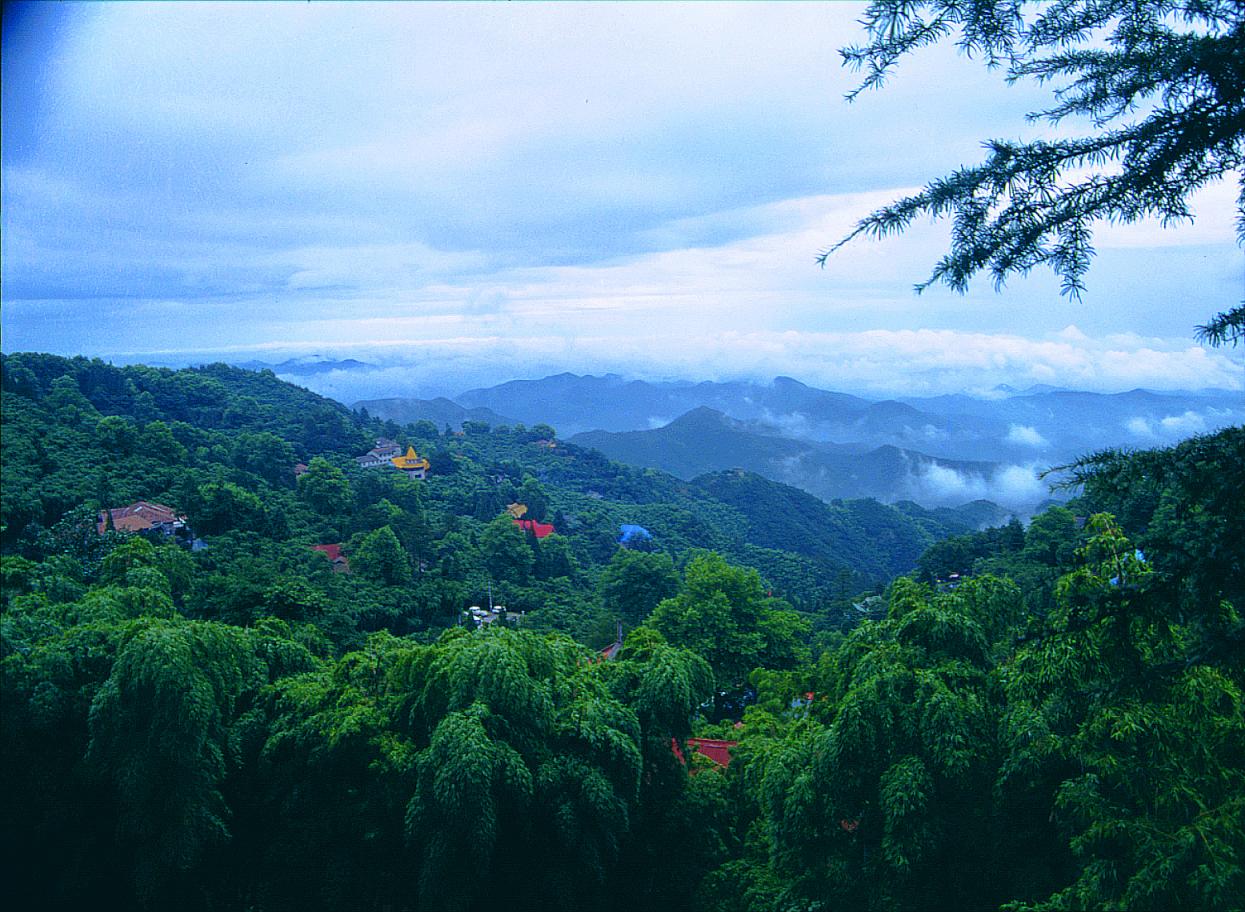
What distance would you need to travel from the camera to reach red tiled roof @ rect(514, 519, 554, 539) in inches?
1183

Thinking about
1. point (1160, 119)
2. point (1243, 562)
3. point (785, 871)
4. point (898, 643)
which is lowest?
point (785, 871)

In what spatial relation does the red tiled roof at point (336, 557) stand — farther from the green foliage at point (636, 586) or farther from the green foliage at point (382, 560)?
the green foliage at point (636, 586)

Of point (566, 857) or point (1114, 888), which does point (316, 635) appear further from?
point (1114, 888)

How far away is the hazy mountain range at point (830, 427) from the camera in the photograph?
84.2 m

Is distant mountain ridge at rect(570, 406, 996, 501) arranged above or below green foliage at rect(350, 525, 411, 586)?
below

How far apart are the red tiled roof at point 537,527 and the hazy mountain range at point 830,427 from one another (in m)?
24.1

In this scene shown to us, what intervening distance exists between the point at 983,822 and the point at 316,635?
657 centimetres

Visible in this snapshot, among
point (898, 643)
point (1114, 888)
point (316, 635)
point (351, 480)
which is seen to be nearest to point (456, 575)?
point (351, 480)

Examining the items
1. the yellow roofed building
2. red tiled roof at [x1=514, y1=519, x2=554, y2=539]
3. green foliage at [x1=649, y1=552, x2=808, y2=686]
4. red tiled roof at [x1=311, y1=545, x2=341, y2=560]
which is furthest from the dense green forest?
the yellow roofed building

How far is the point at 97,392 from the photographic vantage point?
27547 mm

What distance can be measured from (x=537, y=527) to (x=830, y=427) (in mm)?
114080

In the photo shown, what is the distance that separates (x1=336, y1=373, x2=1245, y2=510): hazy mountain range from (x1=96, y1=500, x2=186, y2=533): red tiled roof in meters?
31.3

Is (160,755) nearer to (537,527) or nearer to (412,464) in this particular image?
(537,527)

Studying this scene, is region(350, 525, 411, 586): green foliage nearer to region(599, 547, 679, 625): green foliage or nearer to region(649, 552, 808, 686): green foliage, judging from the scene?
region(599, 547, 679, 625): green foliage
